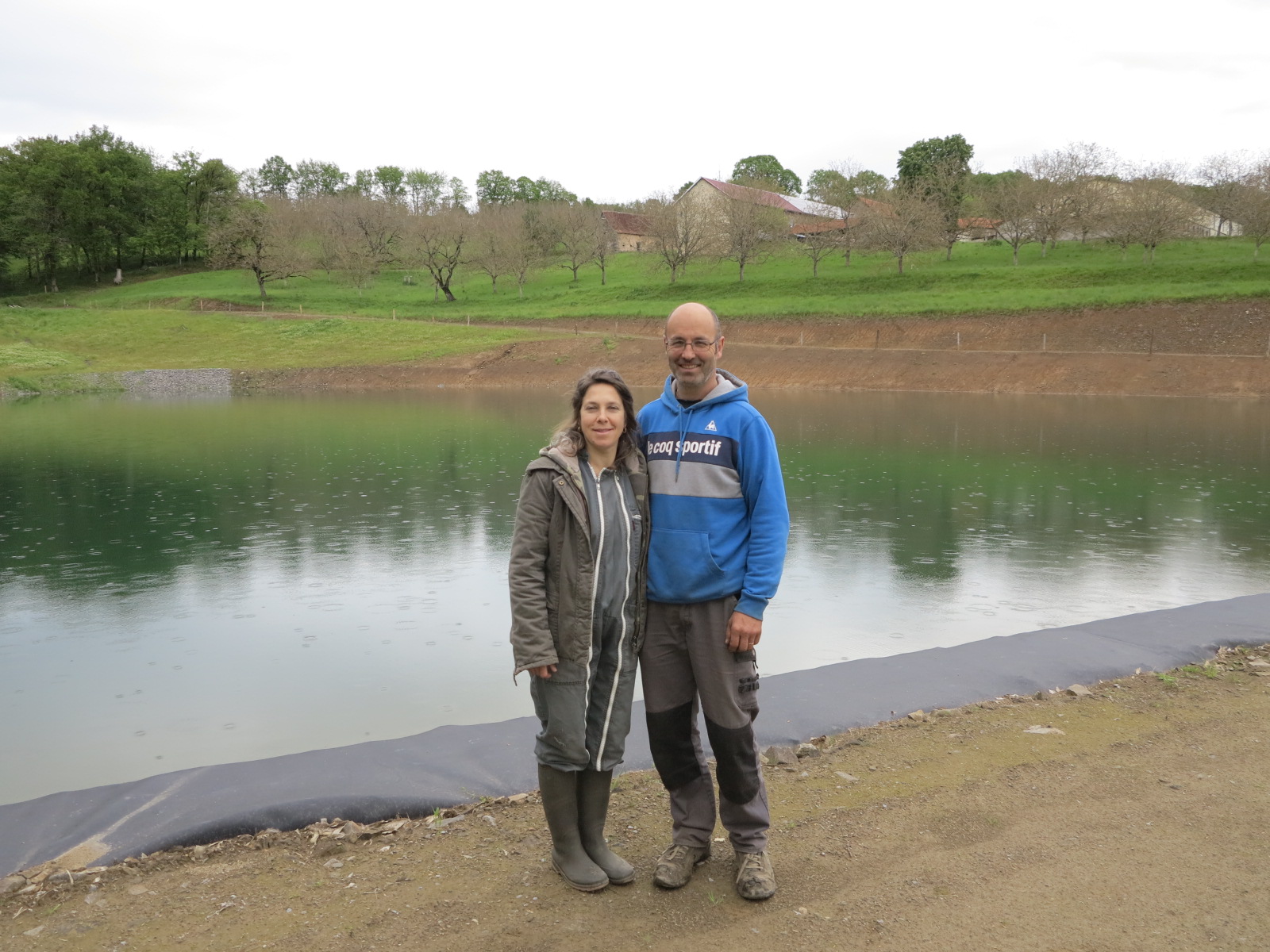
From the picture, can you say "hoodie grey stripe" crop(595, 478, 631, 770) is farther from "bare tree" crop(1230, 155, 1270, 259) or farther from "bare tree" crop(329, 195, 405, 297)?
"bare tree" crop(329, 195, 405, 297)

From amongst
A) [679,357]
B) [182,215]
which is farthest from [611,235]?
[679,357]

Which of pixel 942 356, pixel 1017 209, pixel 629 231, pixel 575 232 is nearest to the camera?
pixel 942 356

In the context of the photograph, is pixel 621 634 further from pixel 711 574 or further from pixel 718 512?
pixel 718 512

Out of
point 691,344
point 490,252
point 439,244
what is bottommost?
point 691,344

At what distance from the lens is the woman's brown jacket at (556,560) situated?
149 inches

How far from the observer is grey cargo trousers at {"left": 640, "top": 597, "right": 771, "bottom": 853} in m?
3.92

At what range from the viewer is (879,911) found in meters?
3.62

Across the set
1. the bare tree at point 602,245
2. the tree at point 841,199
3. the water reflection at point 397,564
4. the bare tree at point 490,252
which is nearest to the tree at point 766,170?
the tree at point 841,199

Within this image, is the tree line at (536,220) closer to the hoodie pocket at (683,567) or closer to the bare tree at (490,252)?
the bare tree at (490,252)

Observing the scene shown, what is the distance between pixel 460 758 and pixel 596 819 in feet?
Result: 4.90

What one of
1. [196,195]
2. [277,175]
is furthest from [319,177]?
[196,195]

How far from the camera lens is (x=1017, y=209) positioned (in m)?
56.3

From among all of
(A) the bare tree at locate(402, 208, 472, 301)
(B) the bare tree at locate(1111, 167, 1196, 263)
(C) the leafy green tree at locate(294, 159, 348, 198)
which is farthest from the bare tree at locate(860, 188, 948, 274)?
(C) the leafy green tree at locate(294, 159, 348, 198)

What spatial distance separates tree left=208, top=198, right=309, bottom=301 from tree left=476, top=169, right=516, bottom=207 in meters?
48.0
